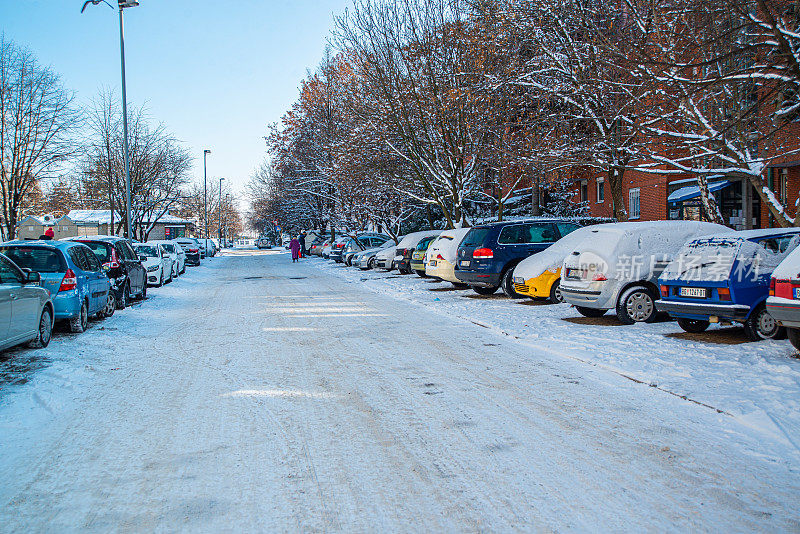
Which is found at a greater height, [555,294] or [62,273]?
[62,273]

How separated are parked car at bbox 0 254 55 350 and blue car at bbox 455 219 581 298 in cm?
954

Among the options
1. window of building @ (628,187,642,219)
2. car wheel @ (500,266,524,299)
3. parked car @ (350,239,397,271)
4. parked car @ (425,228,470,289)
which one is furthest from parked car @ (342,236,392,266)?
car wheel @ (500,266,524,299)

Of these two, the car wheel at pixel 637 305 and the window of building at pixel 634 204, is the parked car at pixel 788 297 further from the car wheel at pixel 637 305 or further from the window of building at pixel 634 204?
the window of building at pixel 634 204

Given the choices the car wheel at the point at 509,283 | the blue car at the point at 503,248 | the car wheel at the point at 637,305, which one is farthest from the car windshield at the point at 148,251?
the car wheel at the point at 637,305

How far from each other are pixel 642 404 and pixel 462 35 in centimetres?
1952

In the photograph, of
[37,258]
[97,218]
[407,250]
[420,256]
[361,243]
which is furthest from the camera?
[97,218]

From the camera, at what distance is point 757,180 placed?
42.5ft

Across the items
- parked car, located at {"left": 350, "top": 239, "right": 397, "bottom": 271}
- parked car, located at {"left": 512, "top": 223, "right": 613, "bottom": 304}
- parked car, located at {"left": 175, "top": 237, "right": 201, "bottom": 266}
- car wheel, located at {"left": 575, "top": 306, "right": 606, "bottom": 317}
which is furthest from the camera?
parked car, located at {"left": 175, "top": 237, "right": 201, "bottom": 266}

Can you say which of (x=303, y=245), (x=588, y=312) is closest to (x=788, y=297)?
(x=588, y=312)

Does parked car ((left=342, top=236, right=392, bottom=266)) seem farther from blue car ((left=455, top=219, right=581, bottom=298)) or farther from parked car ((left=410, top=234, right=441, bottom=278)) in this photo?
blue car ((left=455, top=219, right=581, bottom=298))

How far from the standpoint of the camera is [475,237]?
16484mm

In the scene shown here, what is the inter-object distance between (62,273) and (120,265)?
4.12m

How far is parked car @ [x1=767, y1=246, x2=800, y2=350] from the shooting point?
24.3 feet

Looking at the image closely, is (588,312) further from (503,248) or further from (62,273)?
(62,273)
